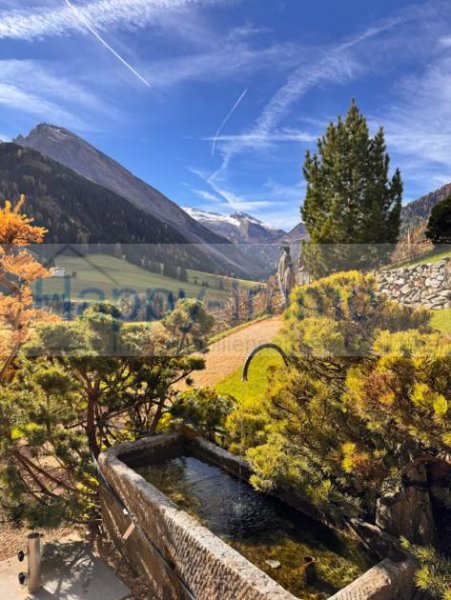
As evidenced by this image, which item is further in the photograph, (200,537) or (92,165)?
(92,165)

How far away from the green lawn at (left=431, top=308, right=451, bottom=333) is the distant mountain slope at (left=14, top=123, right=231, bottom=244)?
449 ft

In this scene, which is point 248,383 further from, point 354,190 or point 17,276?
point 354,190

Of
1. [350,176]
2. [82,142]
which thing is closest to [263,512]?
[350,176]

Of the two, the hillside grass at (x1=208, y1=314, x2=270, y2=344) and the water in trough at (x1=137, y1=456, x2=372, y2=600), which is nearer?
the water in trough at (x1=137, y1=456, x2=372, y2=600)

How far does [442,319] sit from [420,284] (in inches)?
14.6

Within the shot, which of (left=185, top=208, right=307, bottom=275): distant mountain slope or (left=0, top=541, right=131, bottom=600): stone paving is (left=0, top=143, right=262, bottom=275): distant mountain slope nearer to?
(left=185, top=208, right=307, bottom=275): distant mountain slope

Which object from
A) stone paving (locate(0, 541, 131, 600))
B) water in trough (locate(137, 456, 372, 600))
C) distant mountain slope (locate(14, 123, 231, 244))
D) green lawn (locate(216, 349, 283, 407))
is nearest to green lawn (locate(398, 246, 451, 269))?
water in trough (locate(137, 456, 372, 600))

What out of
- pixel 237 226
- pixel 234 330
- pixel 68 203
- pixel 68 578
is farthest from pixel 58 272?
pixel 237 226

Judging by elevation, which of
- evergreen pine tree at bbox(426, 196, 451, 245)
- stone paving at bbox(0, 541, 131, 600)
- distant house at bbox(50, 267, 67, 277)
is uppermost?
evergreen pine tree at bbox(426, 196, 451, 245)

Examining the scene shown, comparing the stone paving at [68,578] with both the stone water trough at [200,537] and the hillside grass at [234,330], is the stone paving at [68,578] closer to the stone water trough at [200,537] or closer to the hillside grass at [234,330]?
the stone water trough at [200,537]

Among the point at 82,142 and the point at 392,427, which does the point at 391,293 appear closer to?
the point at 392,427

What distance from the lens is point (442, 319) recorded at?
2.54 meters

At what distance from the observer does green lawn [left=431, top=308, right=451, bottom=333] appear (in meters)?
2.46

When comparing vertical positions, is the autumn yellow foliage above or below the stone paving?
above
